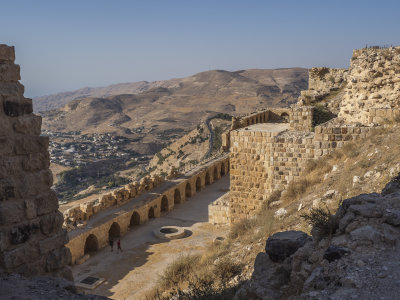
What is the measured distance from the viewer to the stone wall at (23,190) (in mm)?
3953

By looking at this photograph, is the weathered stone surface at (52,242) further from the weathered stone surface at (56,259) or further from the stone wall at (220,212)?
the stone wall at (220,212)

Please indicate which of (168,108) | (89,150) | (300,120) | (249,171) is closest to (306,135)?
(300,120)

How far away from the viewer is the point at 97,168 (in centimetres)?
5025

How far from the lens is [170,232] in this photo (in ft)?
48.2

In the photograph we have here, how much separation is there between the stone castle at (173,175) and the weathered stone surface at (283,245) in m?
2.36

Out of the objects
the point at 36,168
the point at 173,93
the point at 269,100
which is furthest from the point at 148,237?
the point at 173,93

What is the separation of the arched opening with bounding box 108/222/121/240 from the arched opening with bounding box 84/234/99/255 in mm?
1067

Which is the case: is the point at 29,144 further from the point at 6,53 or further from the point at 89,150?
the point at 89,150

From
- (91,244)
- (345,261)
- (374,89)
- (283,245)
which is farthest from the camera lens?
(91,244)

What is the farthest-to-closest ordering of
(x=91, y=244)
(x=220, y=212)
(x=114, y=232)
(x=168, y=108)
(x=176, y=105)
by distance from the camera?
(x=176, y=105), (x=168, y=108), (x=114, y=232), (x=220, y=212), (x=91, y=244)

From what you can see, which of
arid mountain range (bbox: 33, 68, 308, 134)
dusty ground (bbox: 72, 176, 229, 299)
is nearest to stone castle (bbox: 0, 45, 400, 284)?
dusty ground (bbox: 72, 176, 229, 299)

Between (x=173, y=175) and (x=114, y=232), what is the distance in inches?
258

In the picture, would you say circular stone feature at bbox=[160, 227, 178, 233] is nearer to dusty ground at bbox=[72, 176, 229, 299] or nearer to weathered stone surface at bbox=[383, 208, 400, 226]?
dusty ground at bbox=[72, 176, 229, 299]

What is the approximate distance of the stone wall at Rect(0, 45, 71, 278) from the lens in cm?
395
